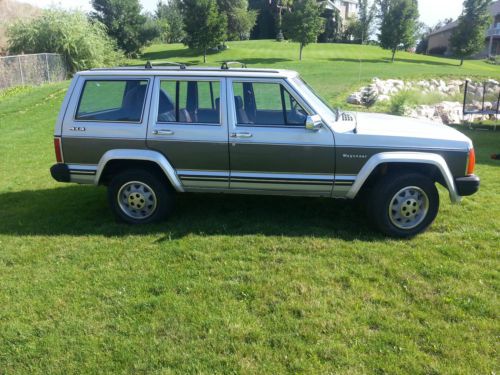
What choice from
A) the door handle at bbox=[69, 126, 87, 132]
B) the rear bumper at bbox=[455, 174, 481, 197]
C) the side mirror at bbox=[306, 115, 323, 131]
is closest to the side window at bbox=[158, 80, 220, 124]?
Result: the door handle at bbox=[69, 126, 87, 132]

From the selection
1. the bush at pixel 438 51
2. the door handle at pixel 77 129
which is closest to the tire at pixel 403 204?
the door handle at pixel 77 129

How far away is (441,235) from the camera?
5332 millimetres

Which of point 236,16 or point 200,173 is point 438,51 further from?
point 200,173

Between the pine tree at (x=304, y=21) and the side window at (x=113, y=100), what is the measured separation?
35.5m

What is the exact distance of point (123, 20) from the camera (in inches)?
1619

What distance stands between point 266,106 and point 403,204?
1.99 meters

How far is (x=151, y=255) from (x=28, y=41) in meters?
27.3

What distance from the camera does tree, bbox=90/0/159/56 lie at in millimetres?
40812

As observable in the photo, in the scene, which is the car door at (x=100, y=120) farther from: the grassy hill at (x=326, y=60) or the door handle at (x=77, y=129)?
the grassy hill at (x=326, y=60)

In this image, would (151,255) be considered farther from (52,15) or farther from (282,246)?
(52,15)

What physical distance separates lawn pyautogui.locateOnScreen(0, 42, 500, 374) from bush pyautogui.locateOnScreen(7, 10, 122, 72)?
23.5 metres

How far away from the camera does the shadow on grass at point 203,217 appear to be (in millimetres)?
5504

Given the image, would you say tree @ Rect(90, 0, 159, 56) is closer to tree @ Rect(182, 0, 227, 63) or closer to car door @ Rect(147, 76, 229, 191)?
tree @ Rect(182, 0, 227, 63)

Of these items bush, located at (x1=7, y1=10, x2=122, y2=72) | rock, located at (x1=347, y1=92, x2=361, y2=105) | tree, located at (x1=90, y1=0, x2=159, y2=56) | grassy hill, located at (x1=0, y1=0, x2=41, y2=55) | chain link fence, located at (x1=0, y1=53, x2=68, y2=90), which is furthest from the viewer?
tree, located at (x1=90, y1=0, x2=159, y2=56)
